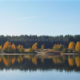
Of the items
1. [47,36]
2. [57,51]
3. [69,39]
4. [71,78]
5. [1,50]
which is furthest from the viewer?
[47,36]

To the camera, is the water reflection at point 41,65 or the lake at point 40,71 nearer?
the lake at point 40,71

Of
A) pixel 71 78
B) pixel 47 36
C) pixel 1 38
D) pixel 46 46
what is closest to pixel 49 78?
pixel 71 78

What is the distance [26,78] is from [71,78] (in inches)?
135

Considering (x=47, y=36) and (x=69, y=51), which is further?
(x=47, y=36)

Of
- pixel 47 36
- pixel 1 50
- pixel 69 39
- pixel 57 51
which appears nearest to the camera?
pixel 57 51

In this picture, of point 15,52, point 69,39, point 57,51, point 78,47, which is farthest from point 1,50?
point 69,39

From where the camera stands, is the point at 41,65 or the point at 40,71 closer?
the point at 40,71

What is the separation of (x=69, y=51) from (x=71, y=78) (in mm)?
35180

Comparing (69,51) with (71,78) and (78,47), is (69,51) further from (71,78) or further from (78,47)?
(71,78)

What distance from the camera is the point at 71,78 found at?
1777cm

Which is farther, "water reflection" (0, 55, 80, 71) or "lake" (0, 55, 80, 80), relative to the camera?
"water reflection" (0, 55, 80, 71)

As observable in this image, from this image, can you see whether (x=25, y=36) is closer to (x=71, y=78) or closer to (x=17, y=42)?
(x=17, y=42)

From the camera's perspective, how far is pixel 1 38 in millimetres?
76688

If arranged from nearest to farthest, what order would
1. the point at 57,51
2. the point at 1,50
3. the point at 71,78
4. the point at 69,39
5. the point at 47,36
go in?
1. the point at 71,78
2. the point at 57,51
3. the point at 1,50
4. the point at 69,39
5. the point at 47,36
